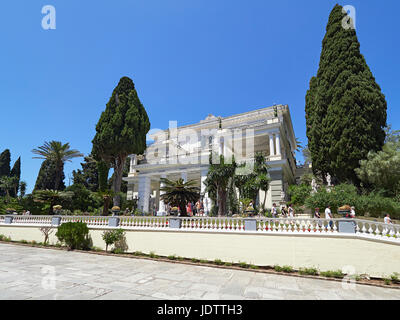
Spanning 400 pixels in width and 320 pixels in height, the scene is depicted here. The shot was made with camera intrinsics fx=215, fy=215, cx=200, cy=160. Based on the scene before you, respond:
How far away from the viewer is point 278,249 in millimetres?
9383

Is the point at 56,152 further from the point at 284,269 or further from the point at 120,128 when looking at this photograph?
the point at 284,269

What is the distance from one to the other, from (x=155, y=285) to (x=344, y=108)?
61.9 ft

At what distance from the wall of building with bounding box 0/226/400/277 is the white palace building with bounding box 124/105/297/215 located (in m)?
8.45

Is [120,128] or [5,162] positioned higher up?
[120,128]

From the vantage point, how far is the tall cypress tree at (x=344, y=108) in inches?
653

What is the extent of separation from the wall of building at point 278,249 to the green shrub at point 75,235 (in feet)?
10.9

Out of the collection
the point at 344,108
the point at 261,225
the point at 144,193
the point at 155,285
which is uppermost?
the point at 344,108

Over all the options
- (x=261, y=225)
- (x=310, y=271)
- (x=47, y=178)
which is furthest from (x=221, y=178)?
(x=47, y=178)

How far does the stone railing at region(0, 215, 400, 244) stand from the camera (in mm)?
8398

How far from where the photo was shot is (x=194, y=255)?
10656 millimetres

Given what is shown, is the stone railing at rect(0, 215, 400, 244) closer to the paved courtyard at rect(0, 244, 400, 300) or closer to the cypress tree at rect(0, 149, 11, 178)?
the paved courtyard at rect(0, 244, 400, 300)
